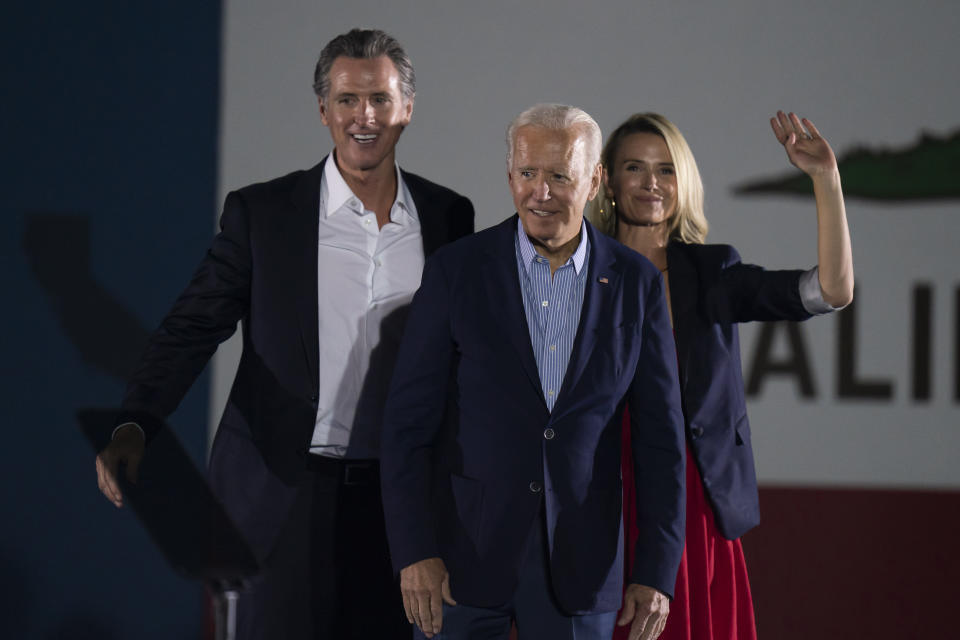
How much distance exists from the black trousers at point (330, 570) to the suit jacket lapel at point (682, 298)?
0.70m

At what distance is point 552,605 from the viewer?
165 cm

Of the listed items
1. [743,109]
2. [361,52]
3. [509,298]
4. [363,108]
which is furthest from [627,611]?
[743,109]

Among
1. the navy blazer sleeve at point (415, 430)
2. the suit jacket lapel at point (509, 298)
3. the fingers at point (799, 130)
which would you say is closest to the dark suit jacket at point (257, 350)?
the navy blazer sleeve at point (415, 430)

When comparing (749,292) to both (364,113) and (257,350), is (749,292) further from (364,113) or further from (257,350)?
(257,350)

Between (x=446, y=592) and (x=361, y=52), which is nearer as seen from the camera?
(x=446, y=592)

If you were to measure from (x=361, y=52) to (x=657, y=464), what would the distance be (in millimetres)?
1037

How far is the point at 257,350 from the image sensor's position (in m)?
2.02

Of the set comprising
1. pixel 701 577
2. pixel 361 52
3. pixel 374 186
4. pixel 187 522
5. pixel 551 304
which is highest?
pixel 361 52

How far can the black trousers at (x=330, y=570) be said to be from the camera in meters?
2.02

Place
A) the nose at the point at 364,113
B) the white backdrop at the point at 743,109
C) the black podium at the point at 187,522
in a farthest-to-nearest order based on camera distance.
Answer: the white backdrop at the point at 743,109
the nose at the point at 364,113
the black podium at the point at 187,522

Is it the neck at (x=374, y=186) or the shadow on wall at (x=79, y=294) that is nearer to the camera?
the neck at (x=374, y=186)

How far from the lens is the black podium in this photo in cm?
145

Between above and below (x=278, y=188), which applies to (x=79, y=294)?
below

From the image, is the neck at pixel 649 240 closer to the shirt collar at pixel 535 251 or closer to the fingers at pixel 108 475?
the shirt collar at pixel 535 251
